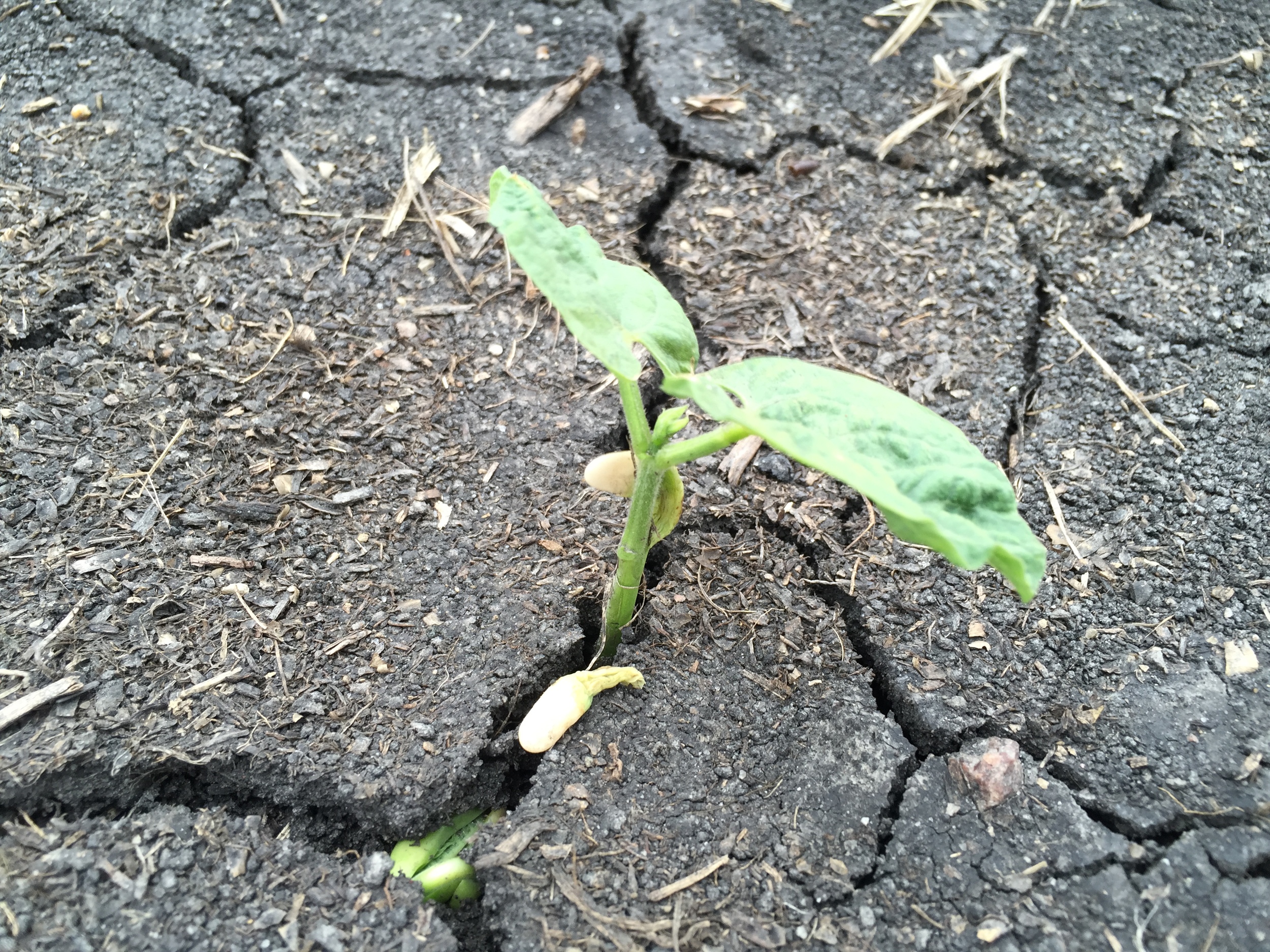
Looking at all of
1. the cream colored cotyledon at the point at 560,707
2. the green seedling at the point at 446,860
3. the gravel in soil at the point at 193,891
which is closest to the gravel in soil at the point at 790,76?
the cream colored cotyledon at the point at 560,707

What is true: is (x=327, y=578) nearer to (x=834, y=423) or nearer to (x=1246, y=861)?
(x=834, y=423)

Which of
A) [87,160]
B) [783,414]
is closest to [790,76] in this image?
[783,414]

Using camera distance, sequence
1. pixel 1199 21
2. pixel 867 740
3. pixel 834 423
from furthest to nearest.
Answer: pixel 1199 21
pixel 867 740
pixel 834 423

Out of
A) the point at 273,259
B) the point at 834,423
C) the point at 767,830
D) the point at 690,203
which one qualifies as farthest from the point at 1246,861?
the point at 273,259

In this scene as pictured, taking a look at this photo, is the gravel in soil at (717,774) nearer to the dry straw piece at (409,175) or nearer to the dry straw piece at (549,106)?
the dry straw piece at (409,175)

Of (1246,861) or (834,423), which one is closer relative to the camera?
(834,423)

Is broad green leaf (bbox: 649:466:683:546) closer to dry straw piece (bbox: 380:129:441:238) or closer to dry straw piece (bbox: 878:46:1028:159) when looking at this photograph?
dry straw piece (bbox: 380:129:441:238)
